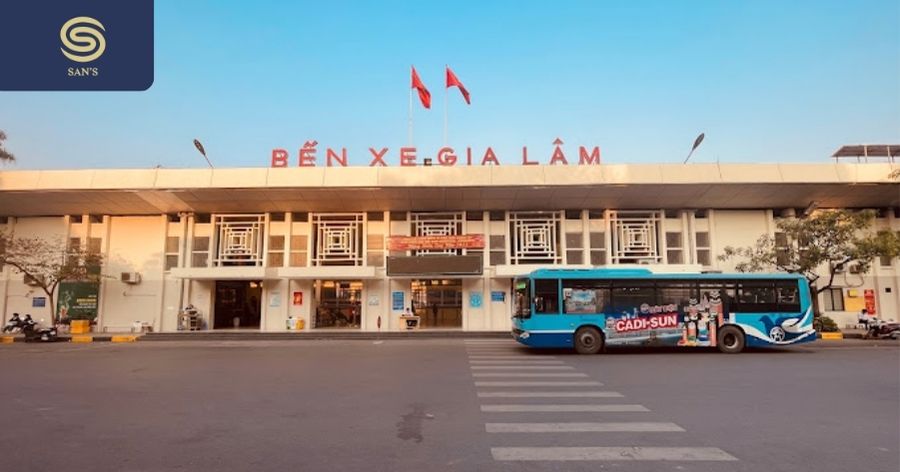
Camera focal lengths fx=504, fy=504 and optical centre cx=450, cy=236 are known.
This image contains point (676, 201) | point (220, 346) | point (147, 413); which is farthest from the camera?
point (676, 201)

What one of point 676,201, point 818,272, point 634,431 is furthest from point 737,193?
point 634,431

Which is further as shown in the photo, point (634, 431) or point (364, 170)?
point (364, 170)

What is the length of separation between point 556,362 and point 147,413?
31.2 feet

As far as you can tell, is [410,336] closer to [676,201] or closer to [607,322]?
[607,322]

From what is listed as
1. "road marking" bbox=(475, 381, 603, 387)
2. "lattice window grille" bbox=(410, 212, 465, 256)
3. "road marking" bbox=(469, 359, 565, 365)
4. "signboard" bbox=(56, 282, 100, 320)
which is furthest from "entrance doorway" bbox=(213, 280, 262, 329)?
"road marking" bbox=(475, 381, 603, 387)

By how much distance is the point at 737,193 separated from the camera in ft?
78.1

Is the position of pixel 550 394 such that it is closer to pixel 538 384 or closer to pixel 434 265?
pixel 538 384

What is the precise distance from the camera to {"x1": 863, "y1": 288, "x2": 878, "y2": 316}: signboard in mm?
25031

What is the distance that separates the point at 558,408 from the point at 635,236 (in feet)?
65.5

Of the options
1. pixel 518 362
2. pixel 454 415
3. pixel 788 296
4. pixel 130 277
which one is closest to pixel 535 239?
pixel 788 296

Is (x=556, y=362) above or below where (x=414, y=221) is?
below

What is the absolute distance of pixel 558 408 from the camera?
7.77 metres

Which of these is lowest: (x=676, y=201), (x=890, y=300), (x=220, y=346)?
(x=220, y=346)

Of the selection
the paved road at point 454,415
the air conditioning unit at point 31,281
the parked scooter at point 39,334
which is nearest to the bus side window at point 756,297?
the paved road at point 454,415
